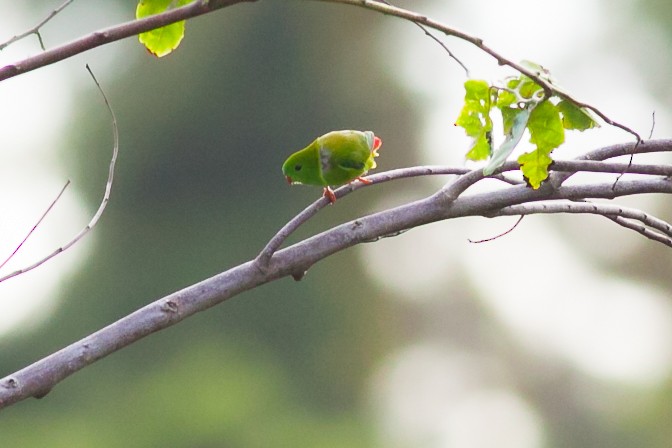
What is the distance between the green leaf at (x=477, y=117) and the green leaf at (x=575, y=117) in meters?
0.13

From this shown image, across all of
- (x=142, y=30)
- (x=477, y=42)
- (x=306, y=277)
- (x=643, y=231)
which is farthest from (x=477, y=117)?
(x=306, y=277)

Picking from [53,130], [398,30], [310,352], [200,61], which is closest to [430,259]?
[310,352]

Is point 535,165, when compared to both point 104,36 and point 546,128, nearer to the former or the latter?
point 546,128

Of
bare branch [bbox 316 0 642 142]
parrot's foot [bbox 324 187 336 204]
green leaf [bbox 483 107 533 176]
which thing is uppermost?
bare branch [bbox 316 0 642 142]

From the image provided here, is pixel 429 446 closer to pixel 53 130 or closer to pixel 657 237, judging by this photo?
pixel 53 130

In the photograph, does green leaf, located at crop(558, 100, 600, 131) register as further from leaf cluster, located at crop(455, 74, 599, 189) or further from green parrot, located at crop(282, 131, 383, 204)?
green parrot, located at crop(282, 131, 383, 204)

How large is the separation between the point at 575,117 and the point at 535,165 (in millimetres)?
122

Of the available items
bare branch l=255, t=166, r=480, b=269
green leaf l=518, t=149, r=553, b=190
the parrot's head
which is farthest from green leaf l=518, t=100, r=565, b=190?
the parrot's head

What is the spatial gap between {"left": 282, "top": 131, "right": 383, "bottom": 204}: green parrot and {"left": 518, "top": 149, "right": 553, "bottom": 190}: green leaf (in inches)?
13.8

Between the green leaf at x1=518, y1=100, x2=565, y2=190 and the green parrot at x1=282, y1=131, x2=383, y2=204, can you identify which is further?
the green parrot at x1=282, y1=131, x2=383, y2=204

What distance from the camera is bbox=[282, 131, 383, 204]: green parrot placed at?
1.90 metres

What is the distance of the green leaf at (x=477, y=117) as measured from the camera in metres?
1.66

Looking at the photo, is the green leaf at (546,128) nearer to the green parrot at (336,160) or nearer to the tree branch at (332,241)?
the tree branch at (332,241)

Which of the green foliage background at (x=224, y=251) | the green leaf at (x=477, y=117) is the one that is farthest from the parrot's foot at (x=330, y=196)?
the green foliage background at (x=224, y=251)
